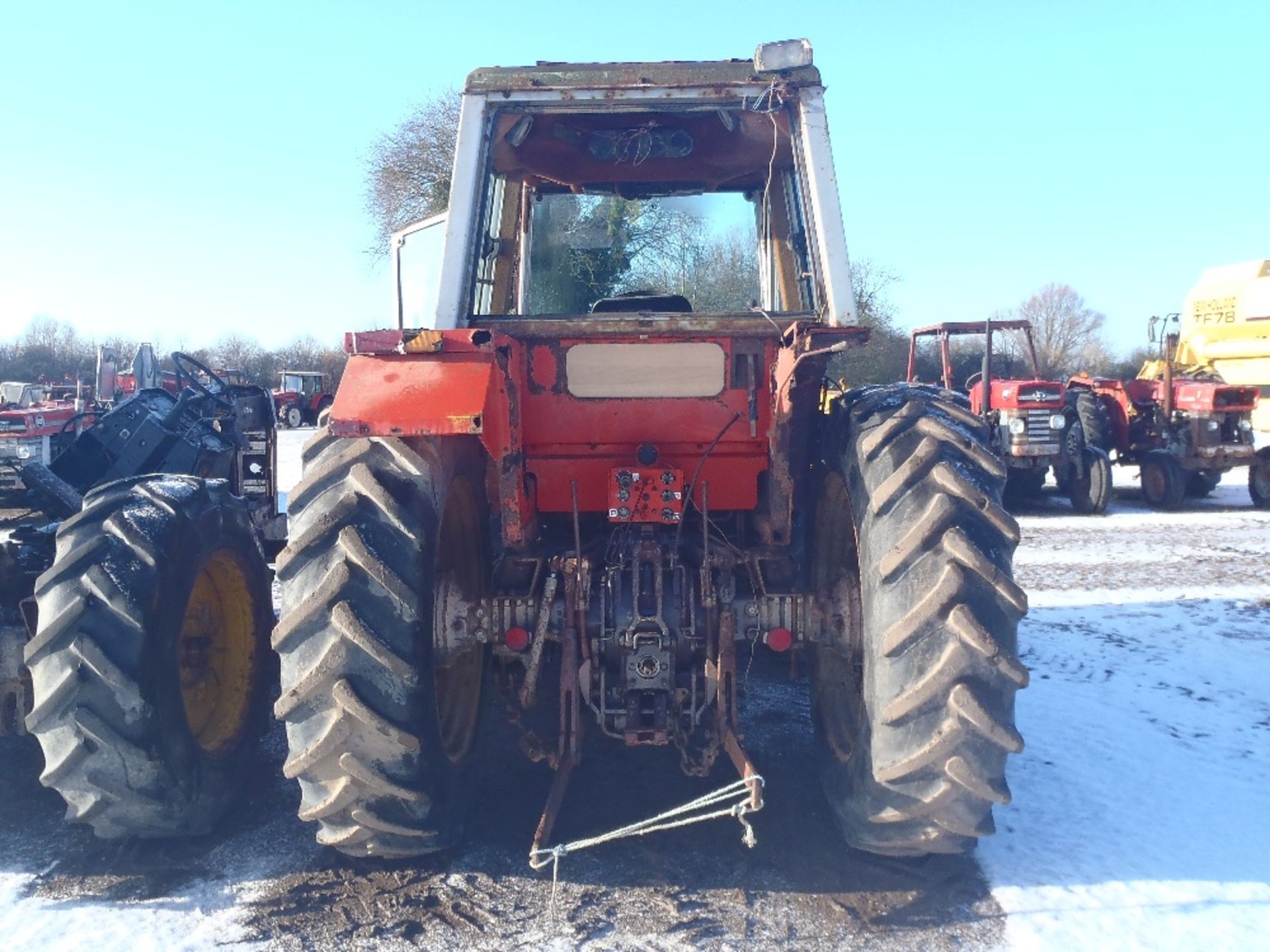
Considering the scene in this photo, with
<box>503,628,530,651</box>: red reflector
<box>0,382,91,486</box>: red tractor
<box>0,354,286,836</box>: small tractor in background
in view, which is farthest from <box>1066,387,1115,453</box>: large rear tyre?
<box>0,354,286,836</box>: small tractor in background

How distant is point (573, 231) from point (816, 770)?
8.70 ft

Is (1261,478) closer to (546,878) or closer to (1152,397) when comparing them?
(1152,397)

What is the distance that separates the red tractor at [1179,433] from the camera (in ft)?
43.9

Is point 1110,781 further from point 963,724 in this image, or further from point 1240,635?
point 1240,635

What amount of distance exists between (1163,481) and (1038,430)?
1980mm

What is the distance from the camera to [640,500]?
3613 millimetres

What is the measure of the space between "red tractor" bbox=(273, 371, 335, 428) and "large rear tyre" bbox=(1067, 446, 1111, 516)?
2825 centimetres

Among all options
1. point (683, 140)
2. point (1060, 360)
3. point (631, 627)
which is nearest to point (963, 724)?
point (631, 627)

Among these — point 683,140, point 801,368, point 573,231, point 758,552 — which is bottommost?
point 758,552

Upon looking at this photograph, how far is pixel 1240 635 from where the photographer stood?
6617 millimetres

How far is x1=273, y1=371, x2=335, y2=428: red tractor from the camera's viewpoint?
36375 millimetres

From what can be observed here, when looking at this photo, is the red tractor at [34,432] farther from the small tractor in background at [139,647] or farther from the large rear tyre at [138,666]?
the large rear tyre at [138,666]

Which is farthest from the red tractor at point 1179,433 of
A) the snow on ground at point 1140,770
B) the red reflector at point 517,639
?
the red reflector at point 517,639

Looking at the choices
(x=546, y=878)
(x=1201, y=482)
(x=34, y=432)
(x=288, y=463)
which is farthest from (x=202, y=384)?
(x=1201, y=482)
